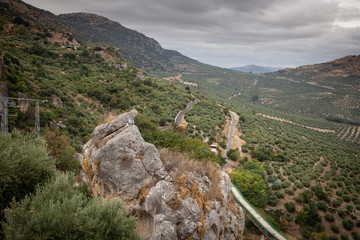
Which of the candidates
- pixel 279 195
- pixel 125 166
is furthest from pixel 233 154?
pixel 125 166

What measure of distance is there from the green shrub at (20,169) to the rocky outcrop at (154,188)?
10.1ft

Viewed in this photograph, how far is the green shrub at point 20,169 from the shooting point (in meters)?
7.15

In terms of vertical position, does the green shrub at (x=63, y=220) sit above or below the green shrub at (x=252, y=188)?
above

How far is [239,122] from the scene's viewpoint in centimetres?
5531

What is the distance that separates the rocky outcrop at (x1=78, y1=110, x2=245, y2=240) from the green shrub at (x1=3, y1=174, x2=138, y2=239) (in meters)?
2.89

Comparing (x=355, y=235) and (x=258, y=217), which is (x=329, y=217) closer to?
(x=355, y=235)

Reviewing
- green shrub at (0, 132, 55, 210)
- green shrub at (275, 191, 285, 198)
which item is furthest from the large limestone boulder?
green shrub at (275, 191, 285, 198)

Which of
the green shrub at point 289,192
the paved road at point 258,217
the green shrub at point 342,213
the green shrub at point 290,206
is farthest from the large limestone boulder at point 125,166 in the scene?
the green shrub at point 342,213

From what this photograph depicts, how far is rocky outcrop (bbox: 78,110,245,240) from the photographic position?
9820 millimetres

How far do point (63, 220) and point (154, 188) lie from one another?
5.22 meters

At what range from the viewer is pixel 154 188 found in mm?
10562

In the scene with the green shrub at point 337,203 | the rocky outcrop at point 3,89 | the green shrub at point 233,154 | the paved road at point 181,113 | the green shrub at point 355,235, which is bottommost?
the green shrub at point 355,235

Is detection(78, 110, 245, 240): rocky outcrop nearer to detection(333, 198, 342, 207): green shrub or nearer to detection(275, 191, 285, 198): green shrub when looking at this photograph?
detection(275, 191, 285, 198): green shrub

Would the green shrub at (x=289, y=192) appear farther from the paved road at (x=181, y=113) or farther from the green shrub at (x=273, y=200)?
the paved road at (x=181, y=113)
